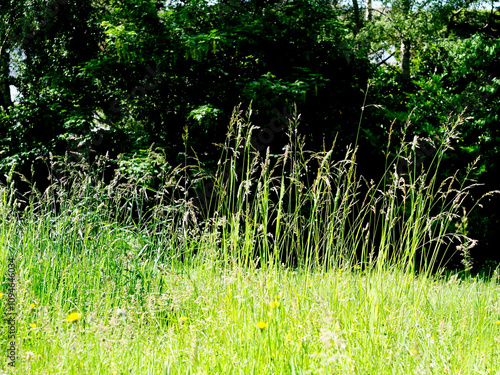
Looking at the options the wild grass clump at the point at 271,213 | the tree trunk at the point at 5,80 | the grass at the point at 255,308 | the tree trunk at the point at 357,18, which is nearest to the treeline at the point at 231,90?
the tree trunk at the point at 5,80

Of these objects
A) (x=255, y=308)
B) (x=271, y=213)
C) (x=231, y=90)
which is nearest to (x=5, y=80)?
(x=231, y=90)

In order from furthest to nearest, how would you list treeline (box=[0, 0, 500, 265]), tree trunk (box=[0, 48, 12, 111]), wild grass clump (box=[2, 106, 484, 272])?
tree trunk (box=[0, 48, 12, 111]), treeline (box=[0, 0, 500, 265]), wild grass clump (box=[2, 106, 484, 272])

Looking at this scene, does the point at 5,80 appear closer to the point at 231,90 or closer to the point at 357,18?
the point at 231,90

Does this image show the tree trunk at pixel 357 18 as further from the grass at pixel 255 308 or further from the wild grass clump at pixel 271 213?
the grass at pixel 255 308

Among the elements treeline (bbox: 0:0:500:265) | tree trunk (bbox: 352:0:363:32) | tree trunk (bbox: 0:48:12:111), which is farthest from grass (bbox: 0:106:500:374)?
tree trunk (bbox: 352:0:363:32)

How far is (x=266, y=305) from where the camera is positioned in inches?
73.0

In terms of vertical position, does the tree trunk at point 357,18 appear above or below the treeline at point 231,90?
above

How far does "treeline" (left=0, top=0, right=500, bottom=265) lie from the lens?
7.69 m

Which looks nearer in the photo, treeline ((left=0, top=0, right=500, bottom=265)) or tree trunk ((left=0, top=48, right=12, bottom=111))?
treeline ((left=0, top=0, right=500, bottom=265))

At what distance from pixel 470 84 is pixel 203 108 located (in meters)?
4.78

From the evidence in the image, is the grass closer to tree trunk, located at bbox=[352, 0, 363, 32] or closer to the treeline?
the treeline

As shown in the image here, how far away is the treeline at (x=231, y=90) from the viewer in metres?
7.69

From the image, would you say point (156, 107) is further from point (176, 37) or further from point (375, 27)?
point (375, 27)

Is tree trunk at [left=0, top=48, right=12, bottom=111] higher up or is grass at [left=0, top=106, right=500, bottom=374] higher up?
tree trunk at [left=0, top=48, right=12, bottom=111]
